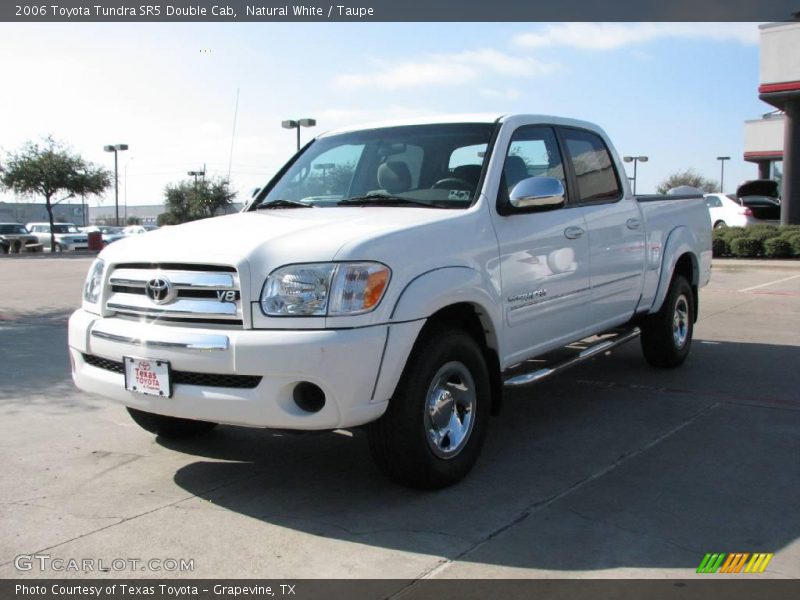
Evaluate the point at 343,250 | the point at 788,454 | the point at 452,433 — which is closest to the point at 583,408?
the point at 788,454

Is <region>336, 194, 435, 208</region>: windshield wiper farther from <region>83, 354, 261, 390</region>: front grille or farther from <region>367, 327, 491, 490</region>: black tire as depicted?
<region>83, 354, 261, 390</region>: front grille

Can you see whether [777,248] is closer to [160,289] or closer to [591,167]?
[591,167]

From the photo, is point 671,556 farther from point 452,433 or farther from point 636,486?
point 452,433

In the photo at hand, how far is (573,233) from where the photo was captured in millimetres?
5363

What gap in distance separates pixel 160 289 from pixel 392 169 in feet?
5.85

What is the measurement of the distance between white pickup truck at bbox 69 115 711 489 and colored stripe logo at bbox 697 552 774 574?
51.5 inches

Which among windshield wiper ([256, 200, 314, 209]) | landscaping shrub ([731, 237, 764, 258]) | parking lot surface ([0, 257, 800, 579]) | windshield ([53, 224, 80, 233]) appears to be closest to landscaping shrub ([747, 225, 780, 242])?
landscaping shrub ([731, 237, 764, 258])

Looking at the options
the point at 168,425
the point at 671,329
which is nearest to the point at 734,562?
the point at 168,425

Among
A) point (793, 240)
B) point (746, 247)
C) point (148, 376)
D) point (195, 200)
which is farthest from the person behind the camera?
point (195, 200)

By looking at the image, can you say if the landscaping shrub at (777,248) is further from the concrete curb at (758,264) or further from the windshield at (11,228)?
the windshield at (11,228)

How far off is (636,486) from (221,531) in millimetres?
2103

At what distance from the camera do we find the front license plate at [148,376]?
3.91 meters
